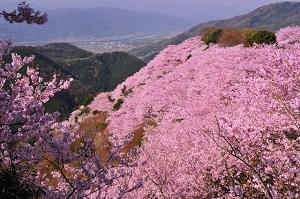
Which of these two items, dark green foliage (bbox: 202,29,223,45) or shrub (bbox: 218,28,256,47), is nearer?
shrub (bbox: 218,28,256,47)

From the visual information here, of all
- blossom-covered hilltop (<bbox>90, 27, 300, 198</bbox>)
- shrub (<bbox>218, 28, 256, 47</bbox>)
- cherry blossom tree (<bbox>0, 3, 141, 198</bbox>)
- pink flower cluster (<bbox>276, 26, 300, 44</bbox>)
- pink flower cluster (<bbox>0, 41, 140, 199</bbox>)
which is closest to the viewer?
cherry blossom tree (<bbox>0, 3, 141, 198</bbox>)

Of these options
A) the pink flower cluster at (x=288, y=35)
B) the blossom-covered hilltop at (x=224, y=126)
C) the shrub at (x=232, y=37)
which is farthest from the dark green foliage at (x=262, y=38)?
the shrub at (x=232, y=37)

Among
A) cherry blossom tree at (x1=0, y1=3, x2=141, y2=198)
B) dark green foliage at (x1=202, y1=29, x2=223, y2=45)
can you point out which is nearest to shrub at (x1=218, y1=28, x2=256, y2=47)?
dark green foliage at (x1=202, y1=29, x2=223, y2=45)

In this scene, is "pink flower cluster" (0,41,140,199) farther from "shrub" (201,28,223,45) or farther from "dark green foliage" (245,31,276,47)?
"shrub" (201,28,223,45)

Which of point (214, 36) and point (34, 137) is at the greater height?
point (34, 137)

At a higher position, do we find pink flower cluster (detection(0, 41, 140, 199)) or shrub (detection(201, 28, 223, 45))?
pink flower cluster (detection(0, 41, 140, 199))

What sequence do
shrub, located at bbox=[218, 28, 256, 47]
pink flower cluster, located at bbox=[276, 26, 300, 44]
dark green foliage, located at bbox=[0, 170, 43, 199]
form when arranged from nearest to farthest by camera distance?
1. dark green foliage, located at bbox=[0, 170, 43, 199]
2. pink flower cluster, located at bbox=[276, 26, 300, 44]
3. shrub, located at bbox=[218, 28, 256, 47]

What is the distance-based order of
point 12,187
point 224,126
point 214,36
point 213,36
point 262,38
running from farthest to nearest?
point 213,36
point 214,36
point 262,38
point 224,126
point 12,187

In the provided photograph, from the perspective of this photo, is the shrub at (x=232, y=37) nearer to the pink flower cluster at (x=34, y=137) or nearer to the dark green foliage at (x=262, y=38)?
the dark green foliage at (x=262, y=38)

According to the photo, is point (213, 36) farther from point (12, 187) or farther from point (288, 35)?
point (12, 187)

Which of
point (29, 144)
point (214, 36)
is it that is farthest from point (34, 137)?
point (214, 36)
